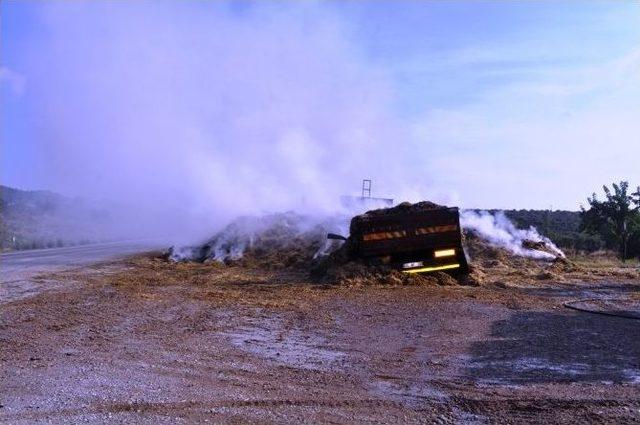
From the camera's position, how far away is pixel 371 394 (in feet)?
21.7

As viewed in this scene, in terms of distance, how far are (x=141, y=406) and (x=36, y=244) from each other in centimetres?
3414

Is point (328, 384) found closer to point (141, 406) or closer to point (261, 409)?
point (261, 409)

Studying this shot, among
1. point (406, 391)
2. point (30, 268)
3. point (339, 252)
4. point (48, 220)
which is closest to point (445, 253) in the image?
→ point (339, 252)

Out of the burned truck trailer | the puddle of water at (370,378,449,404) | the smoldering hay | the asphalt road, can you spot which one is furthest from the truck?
the puddle of water at (370,378,449,404)

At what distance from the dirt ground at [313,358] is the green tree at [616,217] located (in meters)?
22.2

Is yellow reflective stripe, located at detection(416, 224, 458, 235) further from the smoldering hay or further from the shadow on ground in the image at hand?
the shadow on ground

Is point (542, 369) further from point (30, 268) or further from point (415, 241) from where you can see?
point (30, 268)

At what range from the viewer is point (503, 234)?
2478 centimetres

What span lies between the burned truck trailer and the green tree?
20212 millimetres

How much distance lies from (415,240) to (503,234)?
8315mm

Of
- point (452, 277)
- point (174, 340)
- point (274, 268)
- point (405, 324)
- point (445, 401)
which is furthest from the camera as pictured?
point (274, 268)

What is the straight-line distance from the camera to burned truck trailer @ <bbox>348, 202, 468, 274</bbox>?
17.5 metres

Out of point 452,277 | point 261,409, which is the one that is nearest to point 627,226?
point 452,277

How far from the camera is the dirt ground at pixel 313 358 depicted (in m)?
6.05
